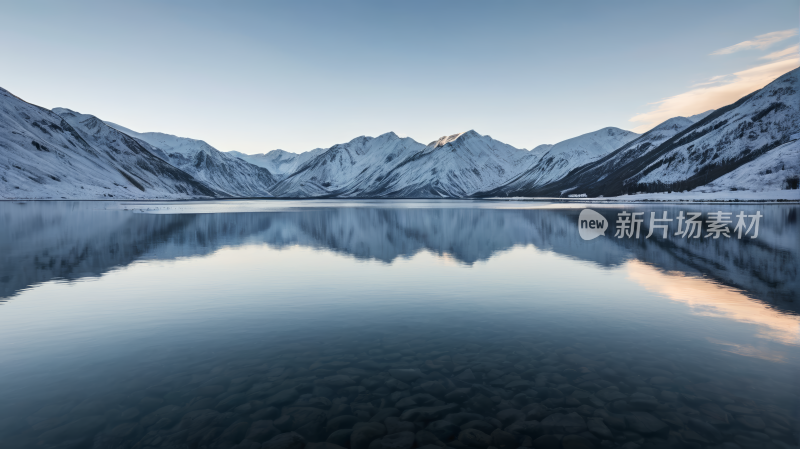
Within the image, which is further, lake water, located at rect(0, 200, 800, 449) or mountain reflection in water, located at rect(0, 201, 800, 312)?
mountain reflection in water, located at rect(0, 201, 800, 312)

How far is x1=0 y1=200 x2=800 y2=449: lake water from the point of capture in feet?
33.4

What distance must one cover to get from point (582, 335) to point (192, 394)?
1394 cm

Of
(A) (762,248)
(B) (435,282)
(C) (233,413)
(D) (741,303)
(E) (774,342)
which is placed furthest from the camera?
(A) (762,248)

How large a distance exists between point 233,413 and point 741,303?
24146 mm

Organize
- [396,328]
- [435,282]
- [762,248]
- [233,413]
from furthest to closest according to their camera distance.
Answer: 1. [762,248]
2. [435,282]
3. [396,328]
4. [233,413]

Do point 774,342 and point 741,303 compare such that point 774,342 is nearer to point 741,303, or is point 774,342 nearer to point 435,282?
point 741,303

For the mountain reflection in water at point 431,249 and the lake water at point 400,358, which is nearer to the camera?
the lake water at point 400,358

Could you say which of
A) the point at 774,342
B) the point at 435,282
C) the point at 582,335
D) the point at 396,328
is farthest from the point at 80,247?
the point at 774,342

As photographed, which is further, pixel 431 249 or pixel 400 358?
pixel 431 249

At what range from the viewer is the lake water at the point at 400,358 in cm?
1020

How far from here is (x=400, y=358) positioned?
14586 millimetres

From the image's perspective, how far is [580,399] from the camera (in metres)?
11.6

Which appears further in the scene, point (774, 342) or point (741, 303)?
point (741, 303)

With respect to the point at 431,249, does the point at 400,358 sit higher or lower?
higher
